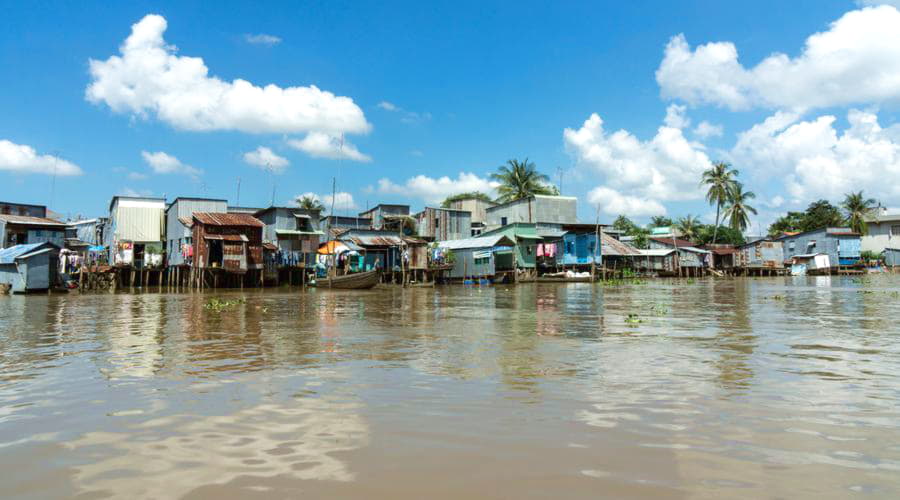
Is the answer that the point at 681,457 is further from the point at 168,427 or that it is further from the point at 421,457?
the point at 168,427

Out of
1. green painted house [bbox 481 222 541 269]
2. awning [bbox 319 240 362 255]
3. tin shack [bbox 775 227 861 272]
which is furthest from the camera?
tin shack [bbox 775 227 861 272]

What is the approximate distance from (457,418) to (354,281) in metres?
30.0

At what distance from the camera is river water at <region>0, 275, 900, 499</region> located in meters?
3.13

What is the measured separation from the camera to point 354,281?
3384 cm

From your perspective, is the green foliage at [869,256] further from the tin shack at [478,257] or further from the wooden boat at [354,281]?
the wooden boat at [354,281]

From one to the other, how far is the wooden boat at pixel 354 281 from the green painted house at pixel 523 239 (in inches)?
571

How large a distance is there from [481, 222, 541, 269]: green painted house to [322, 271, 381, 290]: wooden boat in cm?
1451

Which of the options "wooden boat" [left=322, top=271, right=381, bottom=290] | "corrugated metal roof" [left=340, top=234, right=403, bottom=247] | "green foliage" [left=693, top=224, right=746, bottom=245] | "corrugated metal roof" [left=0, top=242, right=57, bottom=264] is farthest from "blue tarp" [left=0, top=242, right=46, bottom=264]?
"green foliage" [left=693, top=224, right=746, bottom=245]

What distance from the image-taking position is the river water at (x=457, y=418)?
313cm

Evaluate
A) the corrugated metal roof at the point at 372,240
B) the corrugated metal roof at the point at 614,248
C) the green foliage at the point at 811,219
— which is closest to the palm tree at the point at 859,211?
the green foliage at the point at 811,219

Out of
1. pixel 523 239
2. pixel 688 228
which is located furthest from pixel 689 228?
pixel 523 239

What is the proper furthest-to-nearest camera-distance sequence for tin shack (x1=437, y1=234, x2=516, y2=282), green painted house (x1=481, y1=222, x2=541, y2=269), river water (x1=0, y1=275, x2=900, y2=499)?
Answer: green painted house (x1=481, y1=222, x2=541, y2=269) → tin shack (x1=437, y1=234, x2=516, y2=282) → river water (x1=0, y1=275, x2=900, y2=499)

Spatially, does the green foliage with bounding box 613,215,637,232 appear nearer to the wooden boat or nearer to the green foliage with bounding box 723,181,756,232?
the green foliage with bounding box 723,181,756,232

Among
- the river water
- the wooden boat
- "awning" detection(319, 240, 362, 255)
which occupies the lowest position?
the river water
